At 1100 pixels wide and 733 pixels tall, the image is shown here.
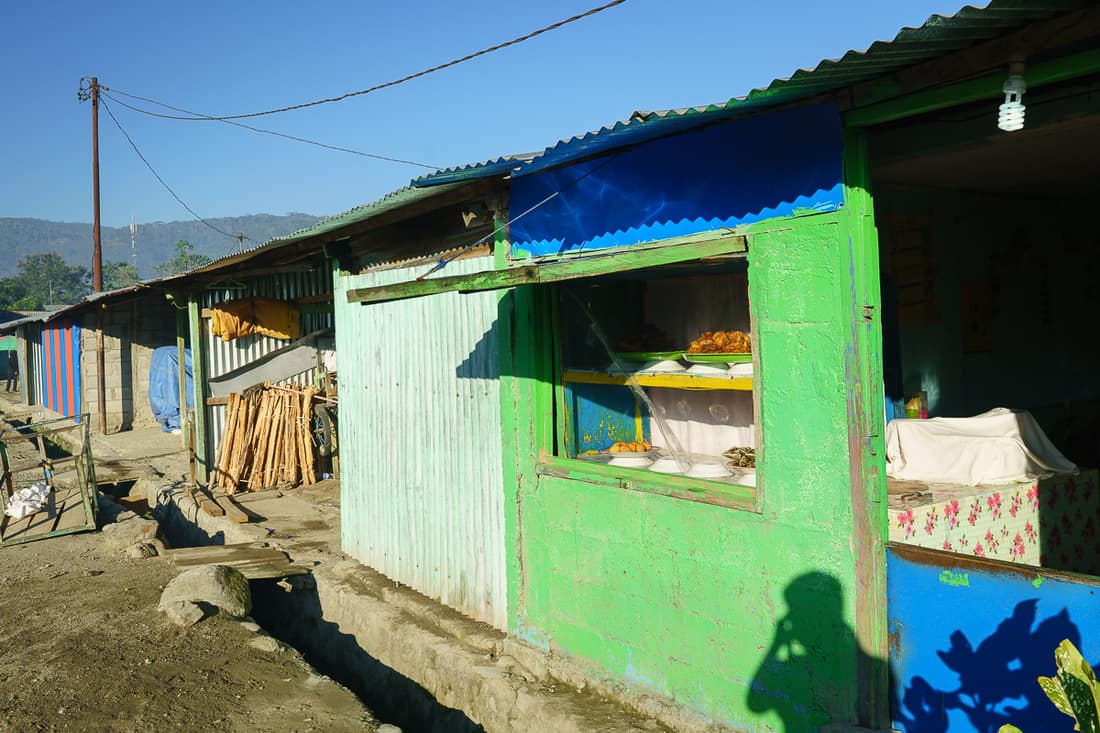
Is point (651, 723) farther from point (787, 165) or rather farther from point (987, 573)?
point (787, 165)

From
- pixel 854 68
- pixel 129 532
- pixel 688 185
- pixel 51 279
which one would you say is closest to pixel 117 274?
pixel 51 279

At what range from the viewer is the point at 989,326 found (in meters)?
7.02

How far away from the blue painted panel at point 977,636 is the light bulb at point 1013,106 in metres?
1.70

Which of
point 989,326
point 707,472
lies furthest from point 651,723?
point 989,326

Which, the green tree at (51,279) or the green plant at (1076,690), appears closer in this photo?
the green plant at (1076,690)

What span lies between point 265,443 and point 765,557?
9.77 metres

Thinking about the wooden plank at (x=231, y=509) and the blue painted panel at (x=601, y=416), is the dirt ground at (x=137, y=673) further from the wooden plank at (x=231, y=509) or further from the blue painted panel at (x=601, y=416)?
the blue painted panel at (x=601, y=416)

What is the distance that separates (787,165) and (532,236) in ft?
6.91

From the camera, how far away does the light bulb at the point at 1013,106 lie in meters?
3.22

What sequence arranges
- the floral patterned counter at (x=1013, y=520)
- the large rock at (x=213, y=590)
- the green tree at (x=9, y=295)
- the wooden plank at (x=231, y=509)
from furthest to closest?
the green tree at (x=9, y=295) → the wooden plank at (x=231, y=509) → the large rock at (x=213, y=590) → the floral patterned counter at (x=1013, y=520)

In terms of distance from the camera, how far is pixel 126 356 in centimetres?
2038

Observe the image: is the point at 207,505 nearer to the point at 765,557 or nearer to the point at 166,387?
the point at 765,557

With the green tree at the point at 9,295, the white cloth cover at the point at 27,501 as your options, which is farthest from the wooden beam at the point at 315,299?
the green tree at the point at 9,295

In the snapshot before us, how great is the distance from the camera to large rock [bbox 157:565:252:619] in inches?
295
